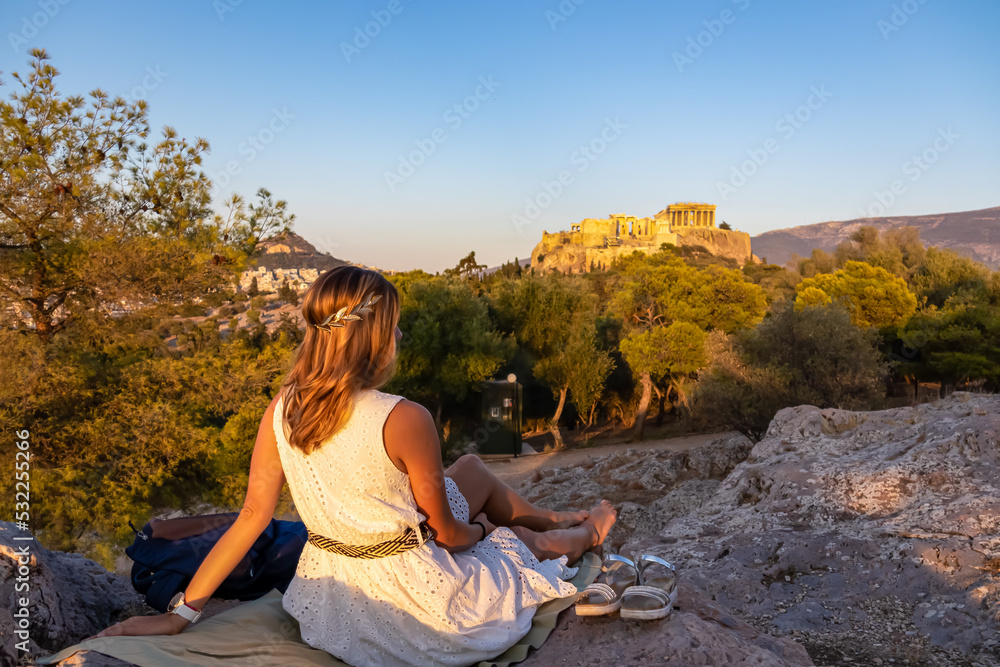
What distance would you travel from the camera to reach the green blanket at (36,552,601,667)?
5.80 feet

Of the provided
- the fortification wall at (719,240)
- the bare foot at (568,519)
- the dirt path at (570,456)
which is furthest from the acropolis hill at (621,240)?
the bare foot at (568,519)

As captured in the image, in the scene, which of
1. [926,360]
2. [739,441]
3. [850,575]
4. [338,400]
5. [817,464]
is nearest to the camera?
[338,400]

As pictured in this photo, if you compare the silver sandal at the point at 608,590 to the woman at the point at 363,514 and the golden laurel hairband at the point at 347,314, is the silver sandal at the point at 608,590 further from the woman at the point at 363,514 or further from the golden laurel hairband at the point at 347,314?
the golden laurel hairband at the point at 347,314

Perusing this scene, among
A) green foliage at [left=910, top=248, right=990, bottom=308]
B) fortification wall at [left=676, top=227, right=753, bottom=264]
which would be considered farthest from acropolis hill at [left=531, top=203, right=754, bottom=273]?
green foliage at [left=910, top=248, right=990, bottom=308]

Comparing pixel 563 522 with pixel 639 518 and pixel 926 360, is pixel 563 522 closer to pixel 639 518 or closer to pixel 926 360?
pixel 639 518

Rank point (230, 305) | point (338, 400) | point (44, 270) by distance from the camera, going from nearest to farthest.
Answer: point (338, 400) → point (44, 270) → point (230, 305)

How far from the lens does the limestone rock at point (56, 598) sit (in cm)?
201

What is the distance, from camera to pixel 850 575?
374 cm

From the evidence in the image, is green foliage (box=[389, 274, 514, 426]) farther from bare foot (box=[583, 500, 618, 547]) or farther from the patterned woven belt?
the patterned woven belt

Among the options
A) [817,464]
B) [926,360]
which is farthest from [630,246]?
[817,464]

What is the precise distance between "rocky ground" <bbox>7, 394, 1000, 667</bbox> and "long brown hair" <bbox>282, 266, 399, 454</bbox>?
2.66 ft

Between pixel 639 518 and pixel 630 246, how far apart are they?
8280cm

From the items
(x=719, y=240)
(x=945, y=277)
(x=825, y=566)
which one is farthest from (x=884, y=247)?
(x=719, y=240)

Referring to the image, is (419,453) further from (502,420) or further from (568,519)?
(502,420)
